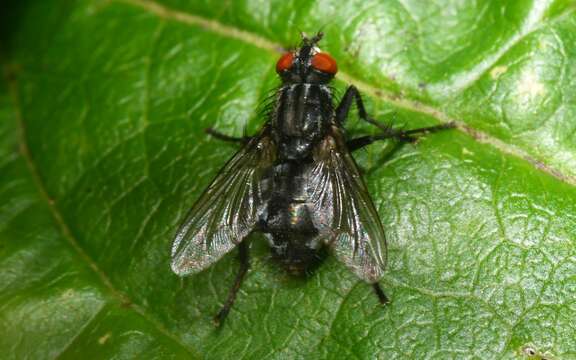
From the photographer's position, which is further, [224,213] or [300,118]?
[300,118]

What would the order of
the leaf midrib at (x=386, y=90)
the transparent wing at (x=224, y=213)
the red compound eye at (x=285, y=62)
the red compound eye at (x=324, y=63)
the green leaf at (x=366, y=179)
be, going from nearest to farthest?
the green leaf at (x=366, y=179)
the leaf midrib at (x=386, y=90)
the transparent wing at (x=224, y=213)
the red compound eye at (x=324, y=63)
the red compound eye at (x=285, y=62)

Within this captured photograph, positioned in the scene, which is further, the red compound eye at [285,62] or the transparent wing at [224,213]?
the red compound eye at [285,62]

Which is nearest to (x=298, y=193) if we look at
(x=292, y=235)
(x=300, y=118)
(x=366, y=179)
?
(x=292, y=235)

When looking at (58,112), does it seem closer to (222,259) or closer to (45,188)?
(45,188)

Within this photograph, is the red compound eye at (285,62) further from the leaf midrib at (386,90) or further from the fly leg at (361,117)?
the fly leg at (361,117)

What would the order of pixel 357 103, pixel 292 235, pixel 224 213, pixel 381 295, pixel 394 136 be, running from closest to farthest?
pixel 381 295 < pixel 292 235 < pixel 394 136 < pixel 224 213 < pixel 357 103

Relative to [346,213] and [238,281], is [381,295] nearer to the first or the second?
[346,213]

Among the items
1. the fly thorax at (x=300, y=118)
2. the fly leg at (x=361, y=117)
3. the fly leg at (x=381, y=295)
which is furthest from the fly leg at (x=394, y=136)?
the fly leg at (x=381, y=295)
